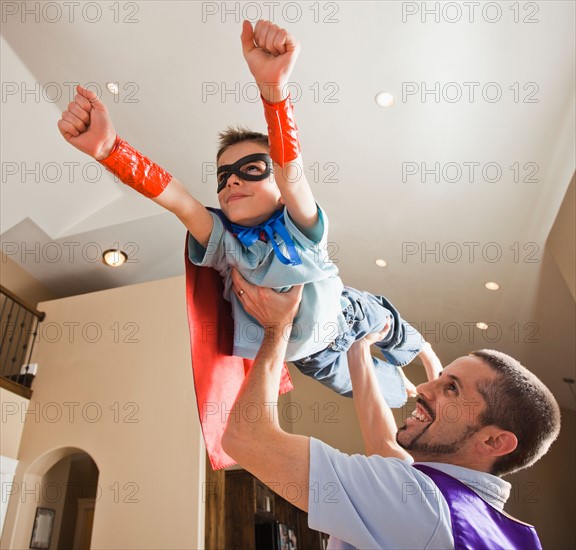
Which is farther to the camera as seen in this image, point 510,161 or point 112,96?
point 112,96

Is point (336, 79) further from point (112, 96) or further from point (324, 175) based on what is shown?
point (112, 96)

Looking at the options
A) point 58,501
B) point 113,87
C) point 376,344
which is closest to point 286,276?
point 376,344

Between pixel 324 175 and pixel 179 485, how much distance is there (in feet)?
9.18

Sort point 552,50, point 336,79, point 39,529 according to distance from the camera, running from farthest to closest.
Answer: point 39,529
point 336,79
point 552,50

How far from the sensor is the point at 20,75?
4.52 meters

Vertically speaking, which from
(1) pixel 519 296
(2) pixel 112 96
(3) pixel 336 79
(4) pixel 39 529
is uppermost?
(2) pixel 112 96

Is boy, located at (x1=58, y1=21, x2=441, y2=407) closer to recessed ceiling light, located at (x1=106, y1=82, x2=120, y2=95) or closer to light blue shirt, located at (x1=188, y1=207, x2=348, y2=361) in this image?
light blue shirt, located at (x1=188, y1=207, x2=348, y2=361)

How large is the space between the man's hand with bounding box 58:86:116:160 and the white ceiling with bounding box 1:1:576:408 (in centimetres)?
253

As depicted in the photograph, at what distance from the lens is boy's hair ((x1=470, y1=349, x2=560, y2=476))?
1.34 metres

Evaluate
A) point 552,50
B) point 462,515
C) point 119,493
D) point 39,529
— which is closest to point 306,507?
point 462,515

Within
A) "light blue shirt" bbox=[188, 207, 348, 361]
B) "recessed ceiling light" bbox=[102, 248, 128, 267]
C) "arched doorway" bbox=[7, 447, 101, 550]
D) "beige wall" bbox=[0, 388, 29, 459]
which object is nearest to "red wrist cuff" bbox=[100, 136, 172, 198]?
"light blue shirt" bbox=[188, 207, 348, 361]

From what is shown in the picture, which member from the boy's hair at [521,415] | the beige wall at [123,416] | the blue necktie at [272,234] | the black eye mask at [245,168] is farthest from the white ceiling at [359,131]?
the boy's hair at [521,415]

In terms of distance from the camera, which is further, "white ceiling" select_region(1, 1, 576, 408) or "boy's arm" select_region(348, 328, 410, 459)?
"white ceiling" select_region(1, 1, 576, 408)

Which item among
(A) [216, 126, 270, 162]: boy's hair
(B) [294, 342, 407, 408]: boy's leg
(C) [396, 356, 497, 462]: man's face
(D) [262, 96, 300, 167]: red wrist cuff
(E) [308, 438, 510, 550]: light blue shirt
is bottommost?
(E) [308, 438, 510, 550]: light blue shirt
